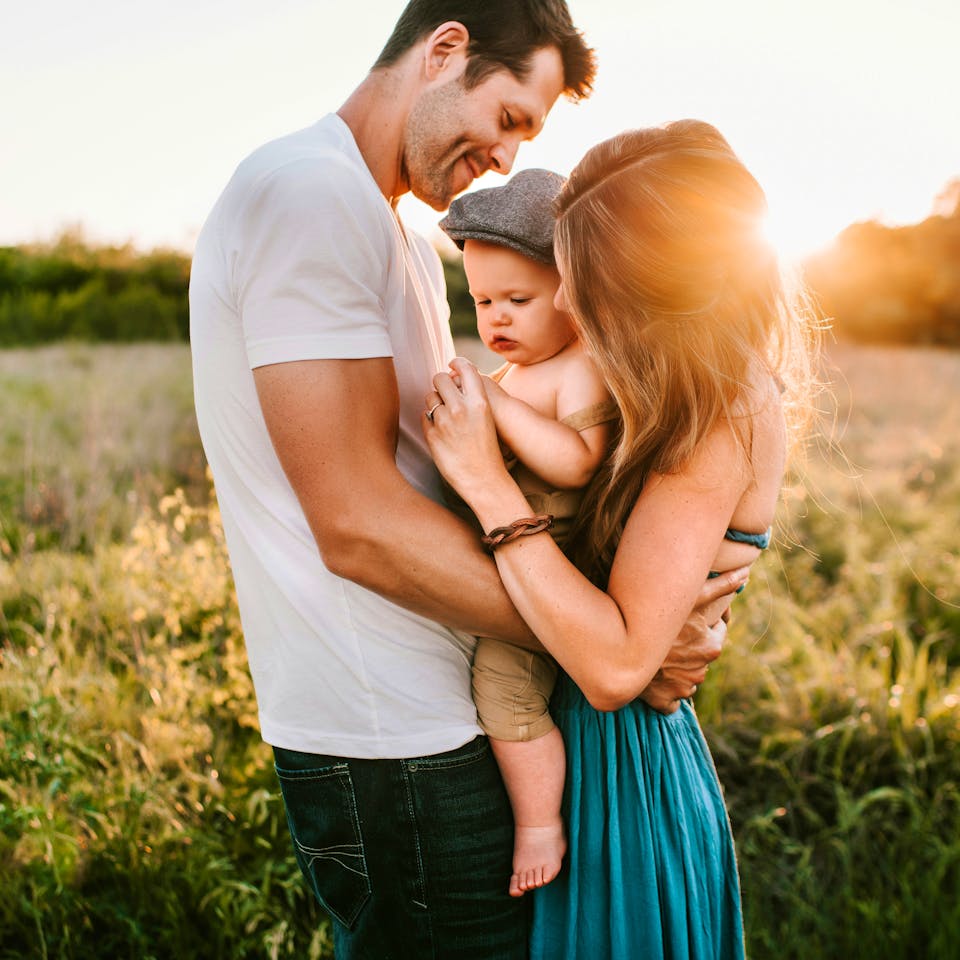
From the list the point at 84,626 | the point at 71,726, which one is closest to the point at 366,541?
the point at 71,726

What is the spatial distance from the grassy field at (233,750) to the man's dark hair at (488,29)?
998 millimetres

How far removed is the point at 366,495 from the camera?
127 centimetres

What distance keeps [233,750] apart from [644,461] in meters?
2.19

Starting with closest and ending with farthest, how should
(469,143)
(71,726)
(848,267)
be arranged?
(469,143), (71,726), (848,267)

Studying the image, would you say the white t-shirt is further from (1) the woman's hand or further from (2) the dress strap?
(2) the dress strap

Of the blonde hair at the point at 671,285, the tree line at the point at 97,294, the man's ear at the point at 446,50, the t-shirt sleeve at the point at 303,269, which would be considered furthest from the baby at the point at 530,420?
the tree line at the point at 97,294

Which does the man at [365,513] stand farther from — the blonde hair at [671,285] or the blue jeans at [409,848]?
the blonde hair at [671,285]

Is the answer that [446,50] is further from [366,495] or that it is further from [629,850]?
[629,850]

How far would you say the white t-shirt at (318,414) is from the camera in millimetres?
1203

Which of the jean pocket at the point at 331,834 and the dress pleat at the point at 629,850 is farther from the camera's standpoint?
the dress pleat at the point at 629,850

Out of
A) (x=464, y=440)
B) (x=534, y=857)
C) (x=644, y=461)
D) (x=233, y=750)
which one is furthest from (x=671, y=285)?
(x=233, y=750)

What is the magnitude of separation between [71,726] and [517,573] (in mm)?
2238

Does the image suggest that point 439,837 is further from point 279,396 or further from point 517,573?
point 279,396

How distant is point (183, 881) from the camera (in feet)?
7.88
